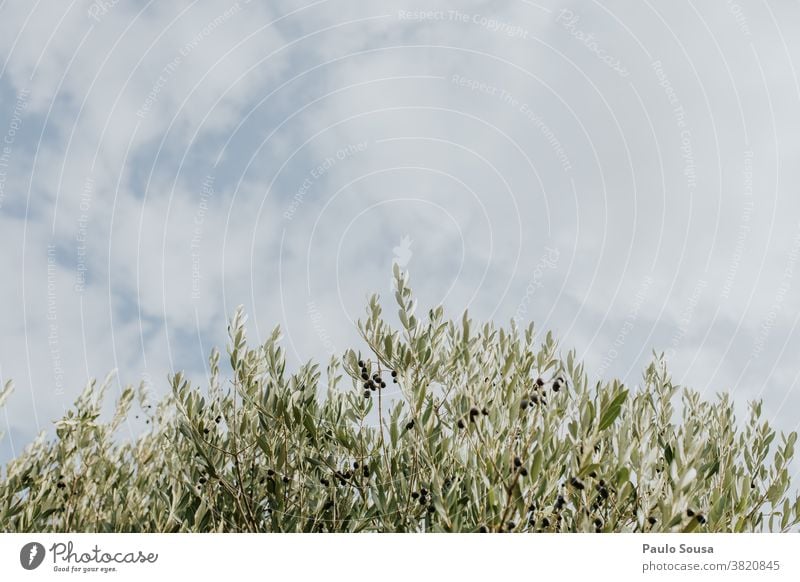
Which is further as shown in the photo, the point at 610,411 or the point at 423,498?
the point at 423,498

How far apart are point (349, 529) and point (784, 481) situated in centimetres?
674

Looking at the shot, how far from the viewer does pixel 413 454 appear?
8219 millimetres

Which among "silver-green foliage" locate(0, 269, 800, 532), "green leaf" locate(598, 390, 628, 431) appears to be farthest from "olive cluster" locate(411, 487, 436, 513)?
"green leaf" locate(598, 390, 628, 431)

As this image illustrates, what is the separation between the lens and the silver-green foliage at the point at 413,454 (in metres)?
6.96

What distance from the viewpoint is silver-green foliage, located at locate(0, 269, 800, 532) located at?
6961 mm

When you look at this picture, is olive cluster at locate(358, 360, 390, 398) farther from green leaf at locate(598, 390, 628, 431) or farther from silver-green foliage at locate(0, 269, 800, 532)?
green leaf at locate(598, 390, 628, 431)

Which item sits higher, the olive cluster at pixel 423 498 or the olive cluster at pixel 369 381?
the olive cluster at pixel 369 381

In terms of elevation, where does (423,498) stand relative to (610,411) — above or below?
below

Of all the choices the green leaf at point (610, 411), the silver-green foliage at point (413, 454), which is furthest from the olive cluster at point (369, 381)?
the green leaf at point (610, 411)

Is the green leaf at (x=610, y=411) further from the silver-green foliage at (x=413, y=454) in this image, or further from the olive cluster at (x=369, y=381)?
the olive cluster at (x=369, y=381)
